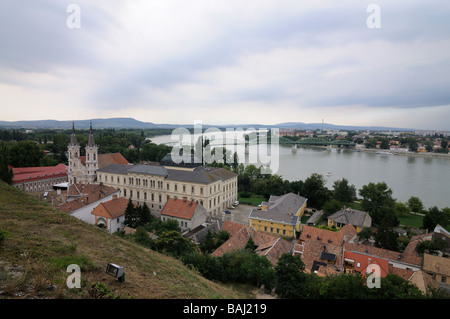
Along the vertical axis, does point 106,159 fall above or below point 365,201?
above

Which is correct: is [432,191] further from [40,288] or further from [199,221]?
[40,288]

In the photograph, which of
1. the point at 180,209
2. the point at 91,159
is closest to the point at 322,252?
the point at 180,209

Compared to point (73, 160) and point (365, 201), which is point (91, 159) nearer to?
point (73, 160)

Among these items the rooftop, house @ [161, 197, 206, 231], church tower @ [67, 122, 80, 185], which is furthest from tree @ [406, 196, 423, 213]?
church tower @ [67, 122, 80, 185]

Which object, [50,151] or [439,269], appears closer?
[439,269]

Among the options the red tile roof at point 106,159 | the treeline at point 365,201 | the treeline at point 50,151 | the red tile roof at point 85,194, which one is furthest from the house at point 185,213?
the red tile roof at point 106,159

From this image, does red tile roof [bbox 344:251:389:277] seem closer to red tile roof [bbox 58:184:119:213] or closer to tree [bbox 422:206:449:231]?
tree [bbox 422:206:449:231]
